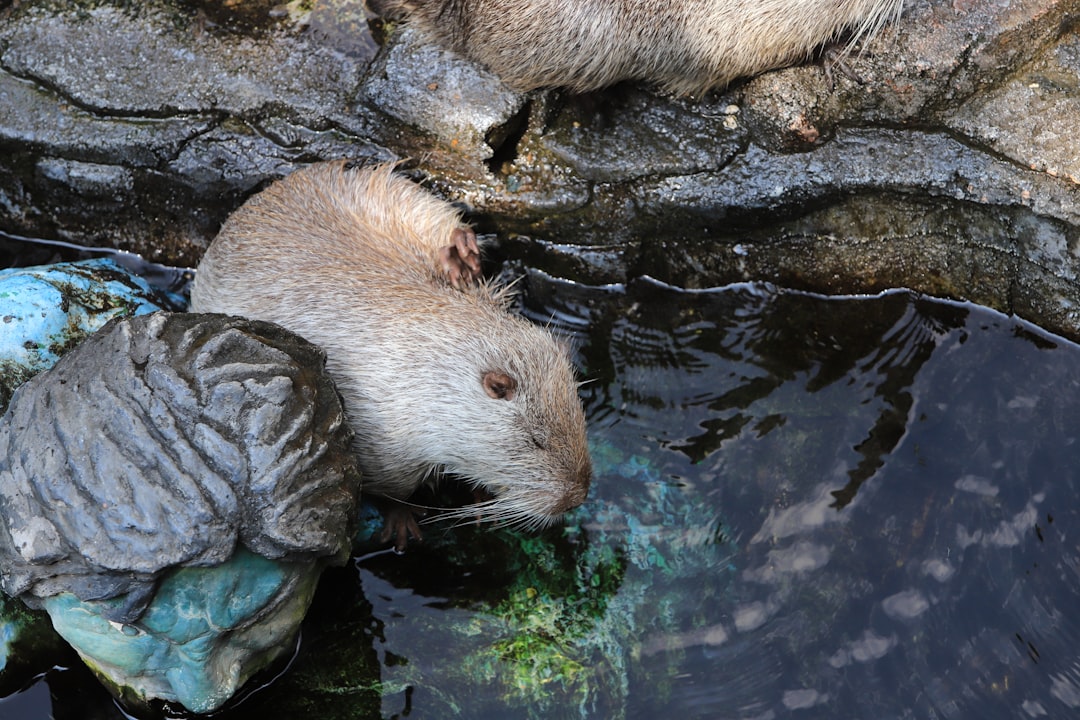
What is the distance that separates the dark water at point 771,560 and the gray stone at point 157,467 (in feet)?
2.33

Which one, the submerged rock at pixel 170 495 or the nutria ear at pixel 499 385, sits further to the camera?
the nutria ear at pixel 499 385

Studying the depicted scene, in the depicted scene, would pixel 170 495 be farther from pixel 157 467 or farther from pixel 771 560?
pixel 771 560

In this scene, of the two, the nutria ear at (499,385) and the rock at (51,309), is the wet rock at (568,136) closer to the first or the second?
the rock at (51,309)

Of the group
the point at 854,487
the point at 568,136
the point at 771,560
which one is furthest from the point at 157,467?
the point at 854,487

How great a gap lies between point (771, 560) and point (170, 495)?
206 cm

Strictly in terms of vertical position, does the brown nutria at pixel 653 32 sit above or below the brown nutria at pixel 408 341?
above

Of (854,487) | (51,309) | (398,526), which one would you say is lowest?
(398,526)

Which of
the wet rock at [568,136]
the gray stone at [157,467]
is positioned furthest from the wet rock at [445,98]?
the gray stone at [157,467]

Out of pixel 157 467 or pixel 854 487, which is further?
pixel 854 487

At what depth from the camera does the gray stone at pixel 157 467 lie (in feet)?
9.71

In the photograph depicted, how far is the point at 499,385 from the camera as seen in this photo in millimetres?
3795

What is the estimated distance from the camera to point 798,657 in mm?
3613

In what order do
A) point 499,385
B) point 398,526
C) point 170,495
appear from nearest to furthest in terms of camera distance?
1. point 170,495
2. point 499,385
3. point 398,526

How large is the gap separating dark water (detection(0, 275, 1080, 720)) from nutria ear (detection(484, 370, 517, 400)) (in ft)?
1.87
